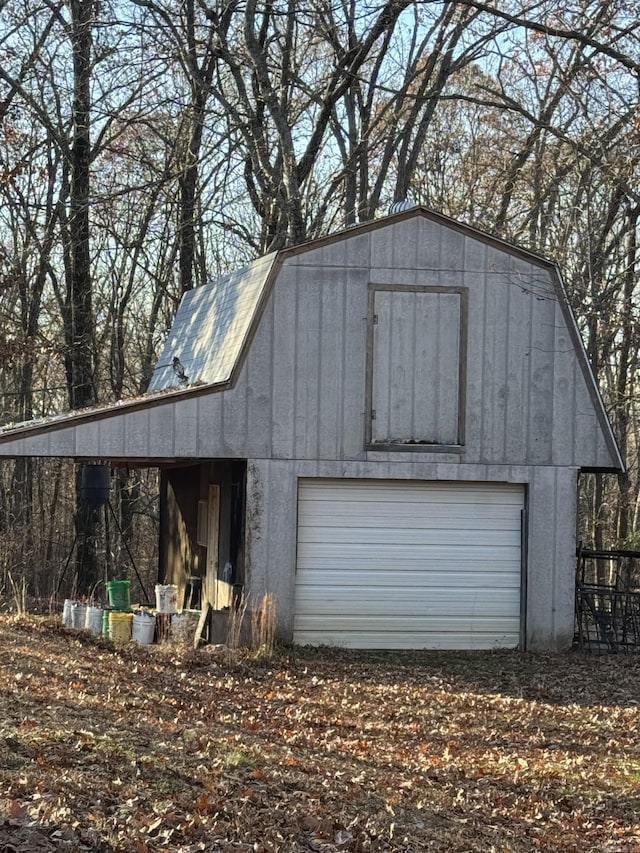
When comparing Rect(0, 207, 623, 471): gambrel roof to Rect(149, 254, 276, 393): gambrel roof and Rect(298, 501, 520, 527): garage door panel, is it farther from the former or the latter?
Rect(298, 501, 520, 527): garage door panel

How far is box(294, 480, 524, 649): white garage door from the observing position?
14.2m

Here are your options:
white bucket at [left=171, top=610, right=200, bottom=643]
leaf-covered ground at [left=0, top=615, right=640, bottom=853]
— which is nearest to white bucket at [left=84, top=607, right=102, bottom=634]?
leaf-covered ground at [left=0, top=615, right=640, bottom=853]

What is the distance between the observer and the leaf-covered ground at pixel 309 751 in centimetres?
634

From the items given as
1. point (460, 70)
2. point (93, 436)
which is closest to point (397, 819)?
point (93, 436)

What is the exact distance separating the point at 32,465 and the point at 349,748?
58.7 feet

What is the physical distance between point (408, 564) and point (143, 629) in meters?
3.40

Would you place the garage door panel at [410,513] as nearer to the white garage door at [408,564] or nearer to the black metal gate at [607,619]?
the white garage door at [408,564]

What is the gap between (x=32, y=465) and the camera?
83.7 feet

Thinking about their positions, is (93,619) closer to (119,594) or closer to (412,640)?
(119,594)

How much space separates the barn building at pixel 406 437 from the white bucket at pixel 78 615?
1.94 m

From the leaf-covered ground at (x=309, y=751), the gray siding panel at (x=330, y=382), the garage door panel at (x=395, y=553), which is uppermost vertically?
the gray siding panel at (x=330, y=382)

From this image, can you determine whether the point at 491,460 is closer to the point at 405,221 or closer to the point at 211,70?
the point at 405,221

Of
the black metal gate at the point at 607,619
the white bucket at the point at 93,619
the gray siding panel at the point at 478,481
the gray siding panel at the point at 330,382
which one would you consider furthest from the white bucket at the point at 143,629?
the black metal gate at the point at 607,619

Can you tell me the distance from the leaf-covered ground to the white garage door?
0.65 metres
